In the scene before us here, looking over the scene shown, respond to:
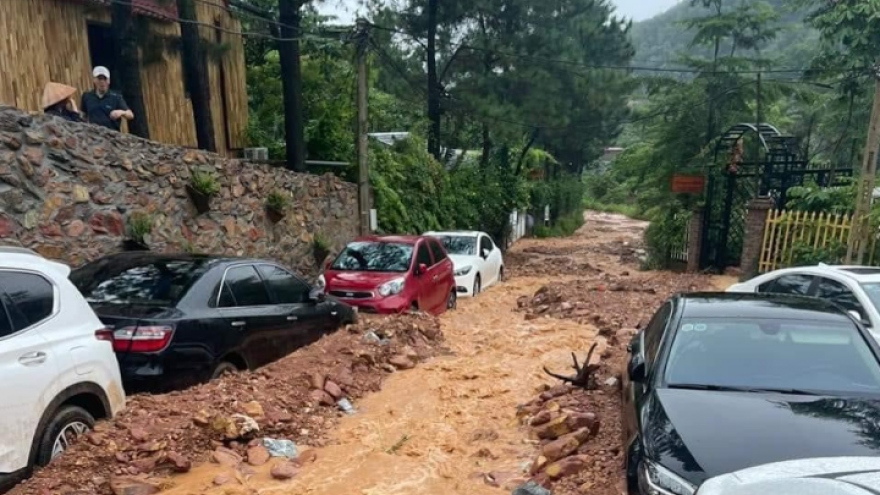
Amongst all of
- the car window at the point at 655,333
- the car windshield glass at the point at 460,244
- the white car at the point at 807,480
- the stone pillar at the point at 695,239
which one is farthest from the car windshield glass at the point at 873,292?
the stone pillar at the point at 695,239

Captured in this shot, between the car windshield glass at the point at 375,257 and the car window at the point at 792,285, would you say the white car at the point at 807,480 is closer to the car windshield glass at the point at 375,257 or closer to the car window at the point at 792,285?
the car window at the point at 792,285

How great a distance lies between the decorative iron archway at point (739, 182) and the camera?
57.1 ft

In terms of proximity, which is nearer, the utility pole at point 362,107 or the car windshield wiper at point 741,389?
the car windshield wiper at point 741,389

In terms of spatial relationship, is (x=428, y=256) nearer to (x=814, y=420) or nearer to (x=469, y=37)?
(x=814, y=420)

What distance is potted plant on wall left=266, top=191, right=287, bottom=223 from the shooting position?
1196cm

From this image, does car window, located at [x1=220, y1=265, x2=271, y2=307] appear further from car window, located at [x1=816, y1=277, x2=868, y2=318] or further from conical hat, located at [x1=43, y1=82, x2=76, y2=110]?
car window, located at [x1=816, y1=277, x2=868, y2=318]

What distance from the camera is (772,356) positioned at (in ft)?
15.7

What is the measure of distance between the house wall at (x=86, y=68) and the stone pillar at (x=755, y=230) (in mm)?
12792

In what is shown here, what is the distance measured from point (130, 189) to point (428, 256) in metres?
5.29

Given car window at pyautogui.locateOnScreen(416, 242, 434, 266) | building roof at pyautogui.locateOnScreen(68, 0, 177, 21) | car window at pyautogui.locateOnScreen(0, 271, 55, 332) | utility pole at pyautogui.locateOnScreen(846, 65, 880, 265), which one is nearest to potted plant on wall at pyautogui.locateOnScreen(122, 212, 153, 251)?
car window at pyautogui.locateOnScreen(0, 271, 55, 332)

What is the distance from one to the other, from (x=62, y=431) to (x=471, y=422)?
12.0ft

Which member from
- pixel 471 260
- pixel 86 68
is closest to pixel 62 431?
pixel 86 68

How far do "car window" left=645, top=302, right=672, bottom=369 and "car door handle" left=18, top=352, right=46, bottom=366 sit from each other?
4206 millimetres

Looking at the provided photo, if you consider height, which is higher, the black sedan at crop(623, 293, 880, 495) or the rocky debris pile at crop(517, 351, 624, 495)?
the black sedan at crop(623, 293, 880, 495)
